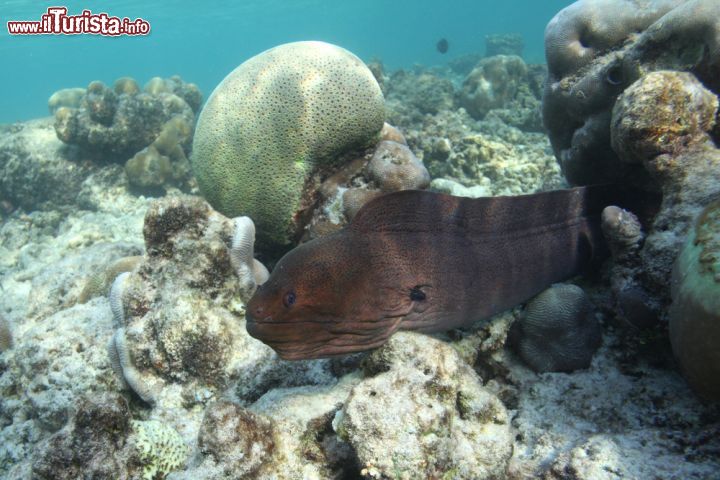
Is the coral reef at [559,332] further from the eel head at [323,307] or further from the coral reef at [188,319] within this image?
the coral reef at [188,319]

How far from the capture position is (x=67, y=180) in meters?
9.55

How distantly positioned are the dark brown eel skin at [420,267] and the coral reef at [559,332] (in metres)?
0.19

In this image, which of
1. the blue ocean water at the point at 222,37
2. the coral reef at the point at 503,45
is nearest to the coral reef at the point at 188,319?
the coral reef at the point at 503,45

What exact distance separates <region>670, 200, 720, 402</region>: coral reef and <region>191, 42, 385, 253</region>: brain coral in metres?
2.98

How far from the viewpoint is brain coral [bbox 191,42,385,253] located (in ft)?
13.6

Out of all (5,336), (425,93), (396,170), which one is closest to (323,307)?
(396,170)

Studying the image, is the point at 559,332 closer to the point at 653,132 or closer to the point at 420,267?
the point at 420,267

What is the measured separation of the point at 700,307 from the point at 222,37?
138 meters

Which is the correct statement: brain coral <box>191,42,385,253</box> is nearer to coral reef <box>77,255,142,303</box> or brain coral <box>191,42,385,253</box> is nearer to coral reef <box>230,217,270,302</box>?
coral reef <box>230,217,270,302</box>

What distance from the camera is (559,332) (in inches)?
110

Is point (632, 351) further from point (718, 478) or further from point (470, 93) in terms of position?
point (470, 93)

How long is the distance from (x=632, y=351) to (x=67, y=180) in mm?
11213

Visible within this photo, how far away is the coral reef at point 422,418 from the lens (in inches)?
73.1

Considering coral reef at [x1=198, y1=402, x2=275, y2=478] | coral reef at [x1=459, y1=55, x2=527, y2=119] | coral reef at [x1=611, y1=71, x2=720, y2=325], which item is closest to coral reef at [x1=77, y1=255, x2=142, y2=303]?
coral reef at [x1=198, y1=402, x2=275, y2=478]
